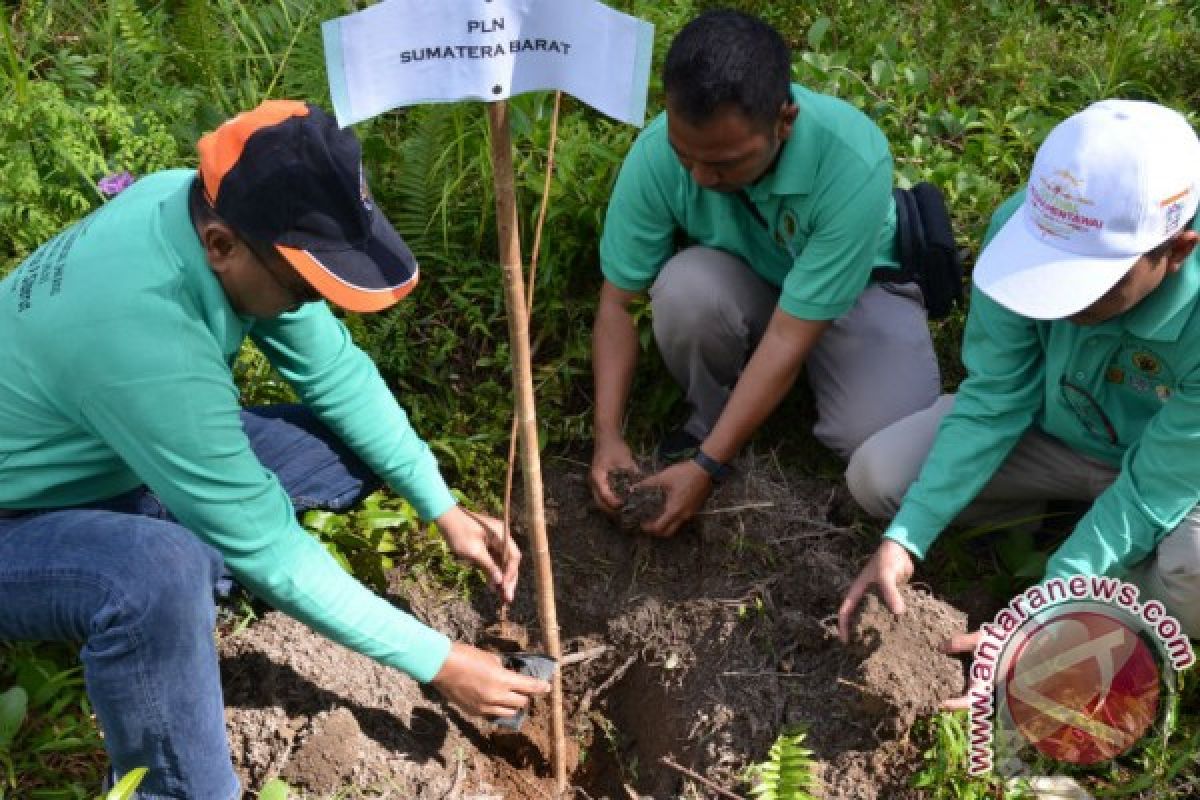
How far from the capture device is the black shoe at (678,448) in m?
3.24

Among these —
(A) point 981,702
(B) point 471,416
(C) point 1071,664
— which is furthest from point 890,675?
(B) point 471,416

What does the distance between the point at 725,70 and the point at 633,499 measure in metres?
1.05

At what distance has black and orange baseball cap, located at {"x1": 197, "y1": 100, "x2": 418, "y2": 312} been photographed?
1989 mm

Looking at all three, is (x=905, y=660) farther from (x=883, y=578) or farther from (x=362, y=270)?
(x=362, y=270)

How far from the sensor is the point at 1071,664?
2605mm

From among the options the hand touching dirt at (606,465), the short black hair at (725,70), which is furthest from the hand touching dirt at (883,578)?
the short black hair at (725,70)

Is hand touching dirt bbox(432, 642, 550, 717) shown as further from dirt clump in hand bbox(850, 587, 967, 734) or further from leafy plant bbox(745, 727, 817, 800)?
dirt clump in hand bbox(850, 587, 967, 734)

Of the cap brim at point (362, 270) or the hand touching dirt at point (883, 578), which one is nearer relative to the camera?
the cap brim at point (362, 270)

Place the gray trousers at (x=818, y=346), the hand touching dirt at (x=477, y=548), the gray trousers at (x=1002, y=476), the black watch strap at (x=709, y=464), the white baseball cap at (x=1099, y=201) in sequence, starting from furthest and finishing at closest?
the gray trousers at (x=818, y=346) < the black watch strap at (x=709, y=464) < the gray trousers at (x=1002, y=476) < the hand touching dirt at (x=477, y=548) < the white baseball cap at (x=1099, y=201)

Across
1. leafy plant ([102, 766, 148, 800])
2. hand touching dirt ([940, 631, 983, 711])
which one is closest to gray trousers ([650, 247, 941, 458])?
hand touching dirt ([940, 631, 983, 711])

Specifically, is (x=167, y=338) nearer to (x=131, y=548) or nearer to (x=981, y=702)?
(x=131, y=548)

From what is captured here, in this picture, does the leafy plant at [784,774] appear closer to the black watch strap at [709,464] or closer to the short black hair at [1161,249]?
the black watch strap at [709,464]

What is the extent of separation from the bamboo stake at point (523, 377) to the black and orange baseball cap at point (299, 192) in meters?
0.23

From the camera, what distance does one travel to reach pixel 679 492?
9.88 feet
